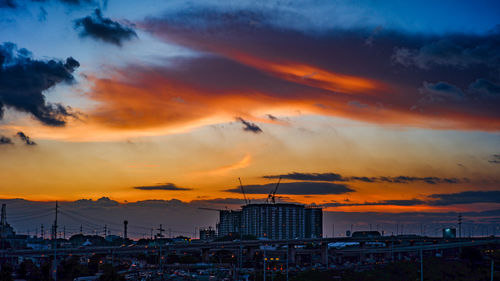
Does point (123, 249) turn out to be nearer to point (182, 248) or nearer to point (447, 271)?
point (182, 248)

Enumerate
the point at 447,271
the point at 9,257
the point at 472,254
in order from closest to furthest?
the point at 447,271
the point at 9,257
the point at 472,254

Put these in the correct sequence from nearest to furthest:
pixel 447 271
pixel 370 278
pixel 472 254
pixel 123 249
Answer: pixel 370 278
pixel 447 271
pixel 123 249
pixel 472 254

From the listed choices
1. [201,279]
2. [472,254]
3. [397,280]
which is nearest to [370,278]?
[397,280]

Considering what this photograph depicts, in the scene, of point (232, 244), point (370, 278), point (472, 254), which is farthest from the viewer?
point (232, 244)

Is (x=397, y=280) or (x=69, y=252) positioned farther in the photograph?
(x=69, y=252)

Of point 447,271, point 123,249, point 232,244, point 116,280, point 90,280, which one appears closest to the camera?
point 116,280

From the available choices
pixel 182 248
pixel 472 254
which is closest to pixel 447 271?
pixel 472 254

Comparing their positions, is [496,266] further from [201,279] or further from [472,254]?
[201,279]

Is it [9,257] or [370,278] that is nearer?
[370,278]

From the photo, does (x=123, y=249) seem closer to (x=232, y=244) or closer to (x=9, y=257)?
(x=9, y=257)
